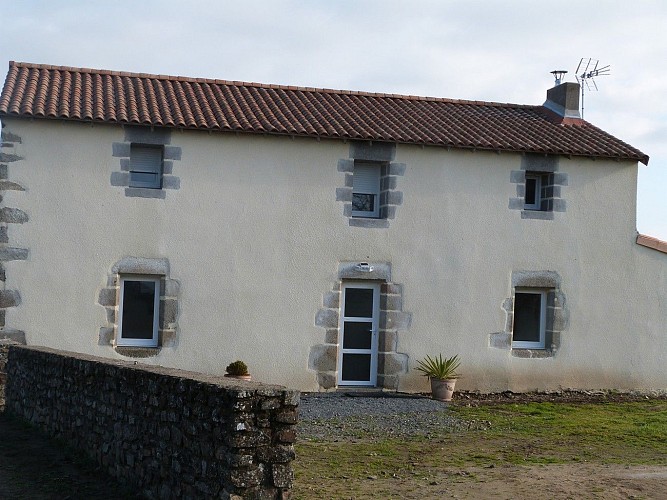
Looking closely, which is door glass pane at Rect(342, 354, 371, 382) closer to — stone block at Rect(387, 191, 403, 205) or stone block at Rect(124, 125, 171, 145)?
stone block at Rect(387, 191, 403, 205)

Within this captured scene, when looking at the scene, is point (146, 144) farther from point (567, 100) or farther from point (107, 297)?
point (567, 100)

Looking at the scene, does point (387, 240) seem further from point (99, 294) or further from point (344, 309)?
point (99, 294)

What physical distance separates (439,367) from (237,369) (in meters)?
3.23

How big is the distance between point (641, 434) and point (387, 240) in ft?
17.4

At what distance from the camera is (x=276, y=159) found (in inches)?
590

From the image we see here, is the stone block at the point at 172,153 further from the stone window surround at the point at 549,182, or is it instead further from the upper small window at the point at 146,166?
the stone window surround at the point at 549,182

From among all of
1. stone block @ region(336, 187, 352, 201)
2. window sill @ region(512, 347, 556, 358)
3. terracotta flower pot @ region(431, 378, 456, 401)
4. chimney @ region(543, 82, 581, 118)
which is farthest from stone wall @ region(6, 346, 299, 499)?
chimney @ region(543, 82, 581, 118)

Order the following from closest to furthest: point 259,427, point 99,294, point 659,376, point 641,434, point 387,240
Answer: point 259,427, point 641,434, point 99,294, point 387,240, point 659,376

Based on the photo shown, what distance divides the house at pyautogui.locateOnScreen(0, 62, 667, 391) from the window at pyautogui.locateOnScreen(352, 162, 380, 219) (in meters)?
0.03

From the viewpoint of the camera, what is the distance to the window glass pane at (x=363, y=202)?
51.2 feet

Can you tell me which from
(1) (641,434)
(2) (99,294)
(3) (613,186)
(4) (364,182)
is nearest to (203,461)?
(1) (641,434)

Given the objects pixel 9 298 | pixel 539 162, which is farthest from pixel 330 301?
pixel 9 298

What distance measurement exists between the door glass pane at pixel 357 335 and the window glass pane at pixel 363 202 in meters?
1.85

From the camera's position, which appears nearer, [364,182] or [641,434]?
[641,434]
